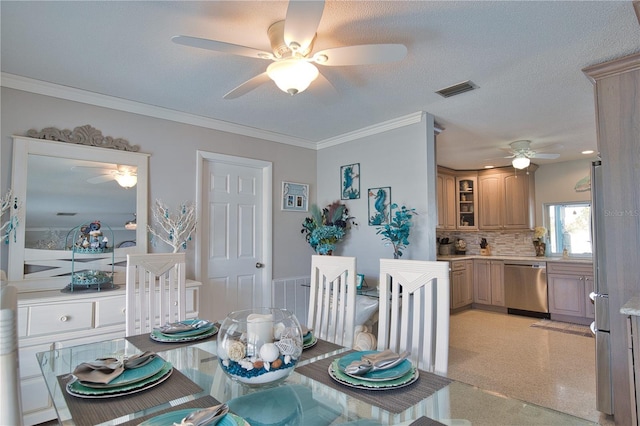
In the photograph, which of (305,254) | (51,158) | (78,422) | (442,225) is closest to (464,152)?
(442,225)

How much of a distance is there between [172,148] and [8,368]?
10.0 ft

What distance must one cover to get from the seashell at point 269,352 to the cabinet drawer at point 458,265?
4.91 metres

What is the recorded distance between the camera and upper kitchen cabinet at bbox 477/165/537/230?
5879mm

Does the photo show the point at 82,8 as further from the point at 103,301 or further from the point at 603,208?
the point at 603,208

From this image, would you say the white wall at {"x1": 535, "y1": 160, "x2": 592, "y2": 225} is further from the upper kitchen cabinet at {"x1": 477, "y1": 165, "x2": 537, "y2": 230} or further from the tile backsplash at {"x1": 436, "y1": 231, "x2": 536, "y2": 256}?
the tile backsplash at {"x1": 436, "y1": 231, "x2": 536, "y2": 256}

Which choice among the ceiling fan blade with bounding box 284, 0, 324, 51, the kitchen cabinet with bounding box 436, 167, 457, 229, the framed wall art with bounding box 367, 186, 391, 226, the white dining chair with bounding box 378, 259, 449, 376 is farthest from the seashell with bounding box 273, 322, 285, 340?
the kitchen cabinet with bounding box 436, 167, 457, 229

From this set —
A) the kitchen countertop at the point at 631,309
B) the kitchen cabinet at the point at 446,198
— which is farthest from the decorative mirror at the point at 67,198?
the kitchen cabinet at the point at 446,198

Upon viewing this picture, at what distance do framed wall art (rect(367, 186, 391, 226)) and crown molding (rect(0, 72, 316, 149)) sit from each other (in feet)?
4.24

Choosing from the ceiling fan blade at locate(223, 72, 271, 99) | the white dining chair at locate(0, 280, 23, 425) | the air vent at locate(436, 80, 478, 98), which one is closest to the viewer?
the white dining chair at locate(0, 280, 23, 425)

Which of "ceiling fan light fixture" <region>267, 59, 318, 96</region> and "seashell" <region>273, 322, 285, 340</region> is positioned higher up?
"ceiling fan light fixture" <region>267, 59, 318, 96</region>

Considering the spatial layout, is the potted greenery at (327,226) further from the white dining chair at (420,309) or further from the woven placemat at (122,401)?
the woven placemat at (122,401)

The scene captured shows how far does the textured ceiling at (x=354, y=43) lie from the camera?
74.5 inches

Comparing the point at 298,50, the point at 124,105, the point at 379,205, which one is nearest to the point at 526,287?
the point at 379,205

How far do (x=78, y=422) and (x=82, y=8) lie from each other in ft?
6.44
